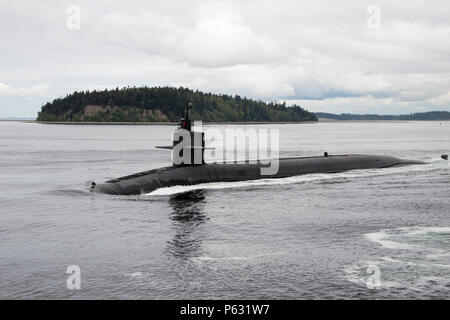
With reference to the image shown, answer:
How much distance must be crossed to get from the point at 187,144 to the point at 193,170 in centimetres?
204

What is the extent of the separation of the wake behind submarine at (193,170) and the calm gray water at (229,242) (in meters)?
1.02

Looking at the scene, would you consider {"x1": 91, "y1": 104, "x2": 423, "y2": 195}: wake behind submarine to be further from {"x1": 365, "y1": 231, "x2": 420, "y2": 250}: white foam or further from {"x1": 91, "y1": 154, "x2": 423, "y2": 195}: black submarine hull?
{"x1": 365, "y1": 231, "x2": 420, "y2": 250}: white foam

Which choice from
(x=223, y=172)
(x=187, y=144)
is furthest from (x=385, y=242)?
(x=223, y=172)

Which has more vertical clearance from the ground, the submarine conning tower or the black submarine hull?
the submarine conning tower

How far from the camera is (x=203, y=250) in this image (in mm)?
19219

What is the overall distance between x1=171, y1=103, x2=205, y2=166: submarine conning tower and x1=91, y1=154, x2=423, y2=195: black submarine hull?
549mm

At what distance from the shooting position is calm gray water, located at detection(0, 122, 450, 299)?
15211 mm

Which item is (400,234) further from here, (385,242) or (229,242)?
(229,242)

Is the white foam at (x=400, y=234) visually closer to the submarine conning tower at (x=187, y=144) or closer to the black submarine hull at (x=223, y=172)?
the black submarine hull at (x=223, y=172)

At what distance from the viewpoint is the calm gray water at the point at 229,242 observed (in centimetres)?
1521

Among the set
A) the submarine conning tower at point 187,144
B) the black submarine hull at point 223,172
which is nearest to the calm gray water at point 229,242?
the black submarine hull at point 223,172

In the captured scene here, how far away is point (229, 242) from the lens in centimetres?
2050

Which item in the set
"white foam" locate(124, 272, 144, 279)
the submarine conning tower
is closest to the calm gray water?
"white foam" locate(124, 272, 144, 279)
